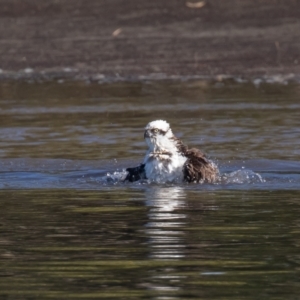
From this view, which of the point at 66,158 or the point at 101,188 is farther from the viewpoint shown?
the point at 66,158

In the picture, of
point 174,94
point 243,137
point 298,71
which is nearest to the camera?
point 243,137

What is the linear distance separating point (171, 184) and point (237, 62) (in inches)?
503

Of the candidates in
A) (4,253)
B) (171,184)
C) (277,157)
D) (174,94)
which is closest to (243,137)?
(277,157)

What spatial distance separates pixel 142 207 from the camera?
347 inches

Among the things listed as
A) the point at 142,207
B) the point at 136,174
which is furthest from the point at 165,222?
the point at 136,174

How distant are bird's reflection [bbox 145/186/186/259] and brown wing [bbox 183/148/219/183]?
0.75 ft

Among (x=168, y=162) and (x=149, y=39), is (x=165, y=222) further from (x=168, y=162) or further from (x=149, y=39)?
(x=149, y=39)

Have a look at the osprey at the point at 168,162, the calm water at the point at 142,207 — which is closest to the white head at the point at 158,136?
the osprey at the point at 168,162

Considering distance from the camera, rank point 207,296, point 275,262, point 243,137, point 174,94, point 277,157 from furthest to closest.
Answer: point 174,94 < point 243,137 < point 277,157 < point 275,262 < point 207,296

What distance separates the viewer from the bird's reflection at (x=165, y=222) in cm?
693

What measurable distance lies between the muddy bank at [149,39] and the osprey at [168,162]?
36.4 feet

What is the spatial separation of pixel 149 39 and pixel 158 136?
14426 millimetres

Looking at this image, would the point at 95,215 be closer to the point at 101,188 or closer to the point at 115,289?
the point at 101,188

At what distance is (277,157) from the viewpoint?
12.0 m
